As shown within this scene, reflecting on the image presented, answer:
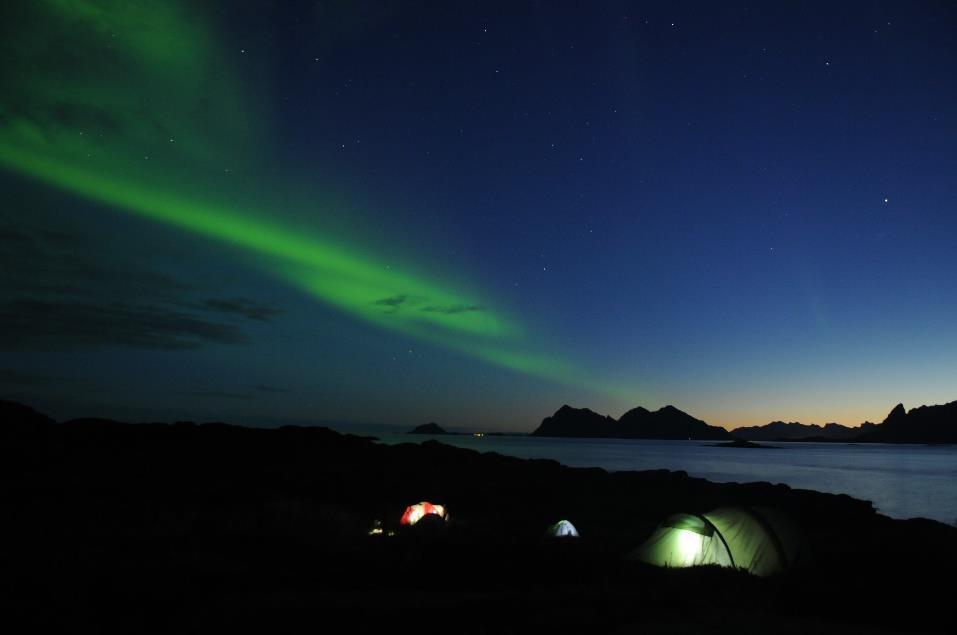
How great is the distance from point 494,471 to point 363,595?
36464 mm

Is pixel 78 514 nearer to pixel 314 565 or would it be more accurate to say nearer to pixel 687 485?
pixel 314 565

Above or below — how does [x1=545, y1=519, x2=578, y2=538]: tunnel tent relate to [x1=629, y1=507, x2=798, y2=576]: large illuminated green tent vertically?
below

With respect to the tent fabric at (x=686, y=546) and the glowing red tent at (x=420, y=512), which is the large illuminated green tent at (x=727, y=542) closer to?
the tent fabric at (x=686, y=546)

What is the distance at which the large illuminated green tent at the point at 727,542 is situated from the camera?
14.6 meters

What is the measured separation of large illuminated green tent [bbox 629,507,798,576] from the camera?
1462 cm

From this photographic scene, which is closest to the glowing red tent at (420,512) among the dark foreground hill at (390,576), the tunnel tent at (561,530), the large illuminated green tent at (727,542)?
the dark foreground hill at (390,576)

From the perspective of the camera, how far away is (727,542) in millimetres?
14977

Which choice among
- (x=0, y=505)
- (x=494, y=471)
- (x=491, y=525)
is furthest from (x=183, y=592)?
(x=494, y=471)

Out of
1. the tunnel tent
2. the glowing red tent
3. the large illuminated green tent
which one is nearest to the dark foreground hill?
the large illuminated green tent

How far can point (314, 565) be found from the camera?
12758 mm

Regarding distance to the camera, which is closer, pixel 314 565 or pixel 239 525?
pixel 314 565

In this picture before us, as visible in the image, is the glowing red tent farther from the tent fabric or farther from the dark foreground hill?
the tent fabric

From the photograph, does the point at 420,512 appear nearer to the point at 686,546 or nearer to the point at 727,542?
the point at 686,546

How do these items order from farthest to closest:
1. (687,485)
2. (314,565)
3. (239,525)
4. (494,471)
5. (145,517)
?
1. (494,471)
2. (687,485)
3. (145,517)
4. (239,525)
5. (314,565)
